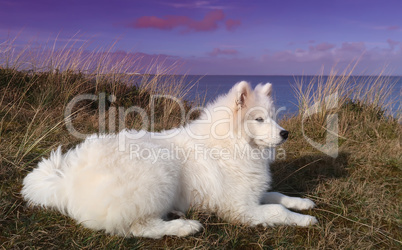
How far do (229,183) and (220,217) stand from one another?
34cm

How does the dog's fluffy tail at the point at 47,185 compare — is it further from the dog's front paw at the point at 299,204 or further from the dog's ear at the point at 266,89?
the dog's front paw at the point at 299,204

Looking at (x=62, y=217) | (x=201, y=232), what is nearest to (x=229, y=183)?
(x=201, y=232)

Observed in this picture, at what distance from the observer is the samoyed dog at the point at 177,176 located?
242cm

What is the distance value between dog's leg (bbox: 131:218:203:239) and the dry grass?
0.06 meters

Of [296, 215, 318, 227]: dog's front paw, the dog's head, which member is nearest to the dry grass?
[296, 215, 318, 227]: dog's front paw

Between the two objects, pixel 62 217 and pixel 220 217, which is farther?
pixel 220 217

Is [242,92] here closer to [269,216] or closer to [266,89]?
[266,89]

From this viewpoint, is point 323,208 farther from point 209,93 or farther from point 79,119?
point 209,93

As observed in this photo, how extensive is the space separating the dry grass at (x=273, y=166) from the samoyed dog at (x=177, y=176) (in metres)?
0.14

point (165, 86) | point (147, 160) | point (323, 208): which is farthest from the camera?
point (165, 86)

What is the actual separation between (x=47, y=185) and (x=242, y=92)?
1915mm

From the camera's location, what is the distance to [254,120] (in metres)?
2.95

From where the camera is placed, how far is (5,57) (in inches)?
260

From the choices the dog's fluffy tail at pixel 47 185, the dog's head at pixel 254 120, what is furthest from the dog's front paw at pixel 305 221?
the dog's fluffy tail at pixel 47 185
